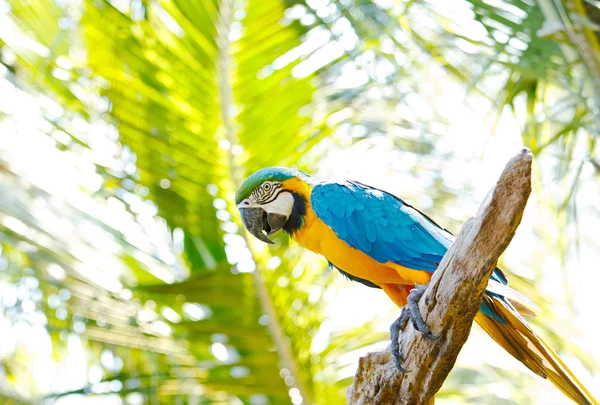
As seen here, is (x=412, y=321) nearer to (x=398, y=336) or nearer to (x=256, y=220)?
(x=398, y=336)

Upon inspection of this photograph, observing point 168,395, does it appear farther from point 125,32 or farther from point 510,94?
point 510,94

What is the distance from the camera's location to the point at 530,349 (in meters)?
1.87

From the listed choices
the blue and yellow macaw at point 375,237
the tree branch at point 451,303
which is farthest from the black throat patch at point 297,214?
the tree branch at point 451,303

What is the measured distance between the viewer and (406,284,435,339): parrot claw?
1693 millimetres

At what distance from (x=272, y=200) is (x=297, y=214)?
3.6 inches

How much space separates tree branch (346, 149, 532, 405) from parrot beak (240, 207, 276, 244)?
0.65 metres

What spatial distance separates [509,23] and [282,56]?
3.50 ft

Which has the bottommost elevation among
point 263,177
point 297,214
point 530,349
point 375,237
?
point 530,349

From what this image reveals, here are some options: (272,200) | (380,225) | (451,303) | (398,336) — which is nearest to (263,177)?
(272,200)

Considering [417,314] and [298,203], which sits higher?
[298,203]

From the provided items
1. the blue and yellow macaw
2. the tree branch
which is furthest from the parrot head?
the tree branch

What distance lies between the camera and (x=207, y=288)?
3166 mm

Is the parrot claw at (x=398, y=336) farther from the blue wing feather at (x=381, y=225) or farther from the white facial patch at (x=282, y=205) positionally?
the white facial patch at (x=282, y=205)

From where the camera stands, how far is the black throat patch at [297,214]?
2.33 m
